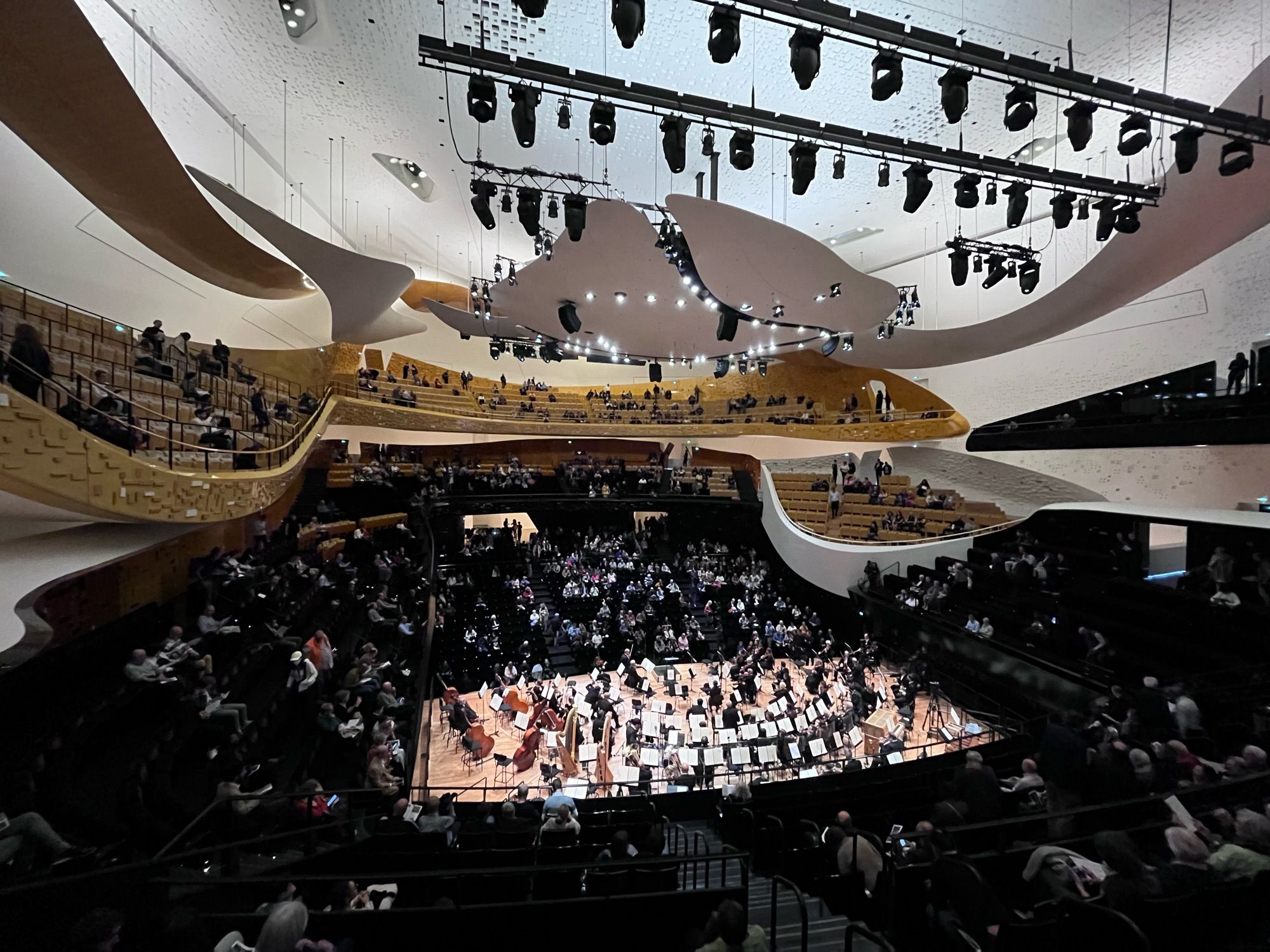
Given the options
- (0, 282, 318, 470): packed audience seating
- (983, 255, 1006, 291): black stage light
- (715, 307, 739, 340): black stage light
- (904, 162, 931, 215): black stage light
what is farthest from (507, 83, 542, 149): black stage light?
(983, 255, 1006, 291): black stage light

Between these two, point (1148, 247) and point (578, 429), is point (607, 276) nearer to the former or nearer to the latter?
point (1148, 247)

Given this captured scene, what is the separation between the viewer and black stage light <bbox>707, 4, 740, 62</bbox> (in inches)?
142

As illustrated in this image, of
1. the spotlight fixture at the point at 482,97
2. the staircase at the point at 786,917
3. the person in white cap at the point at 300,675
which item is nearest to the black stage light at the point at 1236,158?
the spotlight fixture at the point at 482,97

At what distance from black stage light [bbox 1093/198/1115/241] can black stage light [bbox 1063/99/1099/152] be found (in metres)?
2.05

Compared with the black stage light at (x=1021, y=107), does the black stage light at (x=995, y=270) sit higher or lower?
higher

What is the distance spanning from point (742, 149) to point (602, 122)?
1387mm

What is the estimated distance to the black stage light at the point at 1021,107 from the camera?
4.38 metres

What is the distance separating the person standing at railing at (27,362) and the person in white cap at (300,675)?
11.9ft

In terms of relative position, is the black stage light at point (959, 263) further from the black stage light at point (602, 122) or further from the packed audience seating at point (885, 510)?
the packed audience seating at point (885, 510)

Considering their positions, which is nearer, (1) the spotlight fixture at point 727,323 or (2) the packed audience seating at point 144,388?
(2) the packed audience seating at point 144,388

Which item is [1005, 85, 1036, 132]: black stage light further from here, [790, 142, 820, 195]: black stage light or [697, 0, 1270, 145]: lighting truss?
[790, 142, 820, 195]: black stage light

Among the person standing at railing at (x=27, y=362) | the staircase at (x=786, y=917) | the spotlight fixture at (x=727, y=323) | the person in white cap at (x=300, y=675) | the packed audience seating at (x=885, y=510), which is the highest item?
the spotlight fixture at (x=727, y=323)

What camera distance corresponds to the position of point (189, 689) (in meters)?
5.43

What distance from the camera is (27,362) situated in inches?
208
